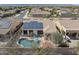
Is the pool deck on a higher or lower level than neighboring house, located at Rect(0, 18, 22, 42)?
lower

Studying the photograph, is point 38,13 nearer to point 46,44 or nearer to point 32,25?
point 32,25

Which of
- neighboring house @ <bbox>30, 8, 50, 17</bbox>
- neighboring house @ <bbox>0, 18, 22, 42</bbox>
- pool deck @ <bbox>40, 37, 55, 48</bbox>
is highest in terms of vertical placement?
neighboring house @ <bbox>30, 8, 50, 17</bbox>

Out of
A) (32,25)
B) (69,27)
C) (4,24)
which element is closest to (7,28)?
(4,24)

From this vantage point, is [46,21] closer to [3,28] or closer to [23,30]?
[23,30]

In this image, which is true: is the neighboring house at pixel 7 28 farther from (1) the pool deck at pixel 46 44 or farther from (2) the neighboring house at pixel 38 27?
(1) the pool deck at pixel 46 44

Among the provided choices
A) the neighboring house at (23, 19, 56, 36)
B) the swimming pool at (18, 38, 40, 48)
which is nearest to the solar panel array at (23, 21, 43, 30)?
the neighboring house at (23, 19, 56, 36)

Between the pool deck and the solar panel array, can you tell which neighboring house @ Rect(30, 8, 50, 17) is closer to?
the solar panel array
